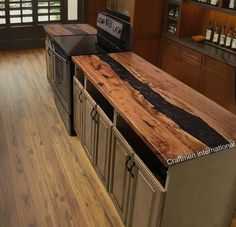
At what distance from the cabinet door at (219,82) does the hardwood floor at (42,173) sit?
1.81 m

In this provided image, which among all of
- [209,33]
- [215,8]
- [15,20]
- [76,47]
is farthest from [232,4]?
[15,20]

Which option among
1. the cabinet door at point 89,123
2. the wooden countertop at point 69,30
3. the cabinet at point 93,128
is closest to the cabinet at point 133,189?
the cabinet at point 93,128

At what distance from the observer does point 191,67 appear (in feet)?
14.0

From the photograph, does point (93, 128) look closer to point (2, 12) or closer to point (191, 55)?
point (191, 55)

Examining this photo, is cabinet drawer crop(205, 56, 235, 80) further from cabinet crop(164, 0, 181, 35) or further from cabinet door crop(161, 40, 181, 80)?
cabinet crop(164, 0, 181, 35)

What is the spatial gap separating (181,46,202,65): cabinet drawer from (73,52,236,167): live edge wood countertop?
1.62 m

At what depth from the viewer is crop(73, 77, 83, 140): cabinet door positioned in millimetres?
2824

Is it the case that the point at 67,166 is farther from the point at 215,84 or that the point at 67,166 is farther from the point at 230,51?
the point at 230,51

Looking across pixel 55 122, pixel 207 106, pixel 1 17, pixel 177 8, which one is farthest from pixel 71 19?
pixel 207 106

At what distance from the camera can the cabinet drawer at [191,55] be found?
13.4ft

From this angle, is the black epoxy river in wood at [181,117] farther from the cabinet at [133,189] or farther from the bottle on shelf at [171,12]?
the bottle on shelf at [171,12]

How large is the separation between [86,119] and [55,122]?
3.31ft

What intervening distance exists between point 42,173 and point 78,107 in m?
0.67

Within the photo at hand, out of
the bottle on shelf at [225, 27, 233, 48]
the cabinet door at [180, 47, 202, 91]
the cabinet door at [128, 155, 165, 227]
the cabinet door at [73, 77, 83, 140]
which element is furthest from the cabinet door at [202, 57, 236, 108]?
the cabinet door at [128, 155, 165, 227]
